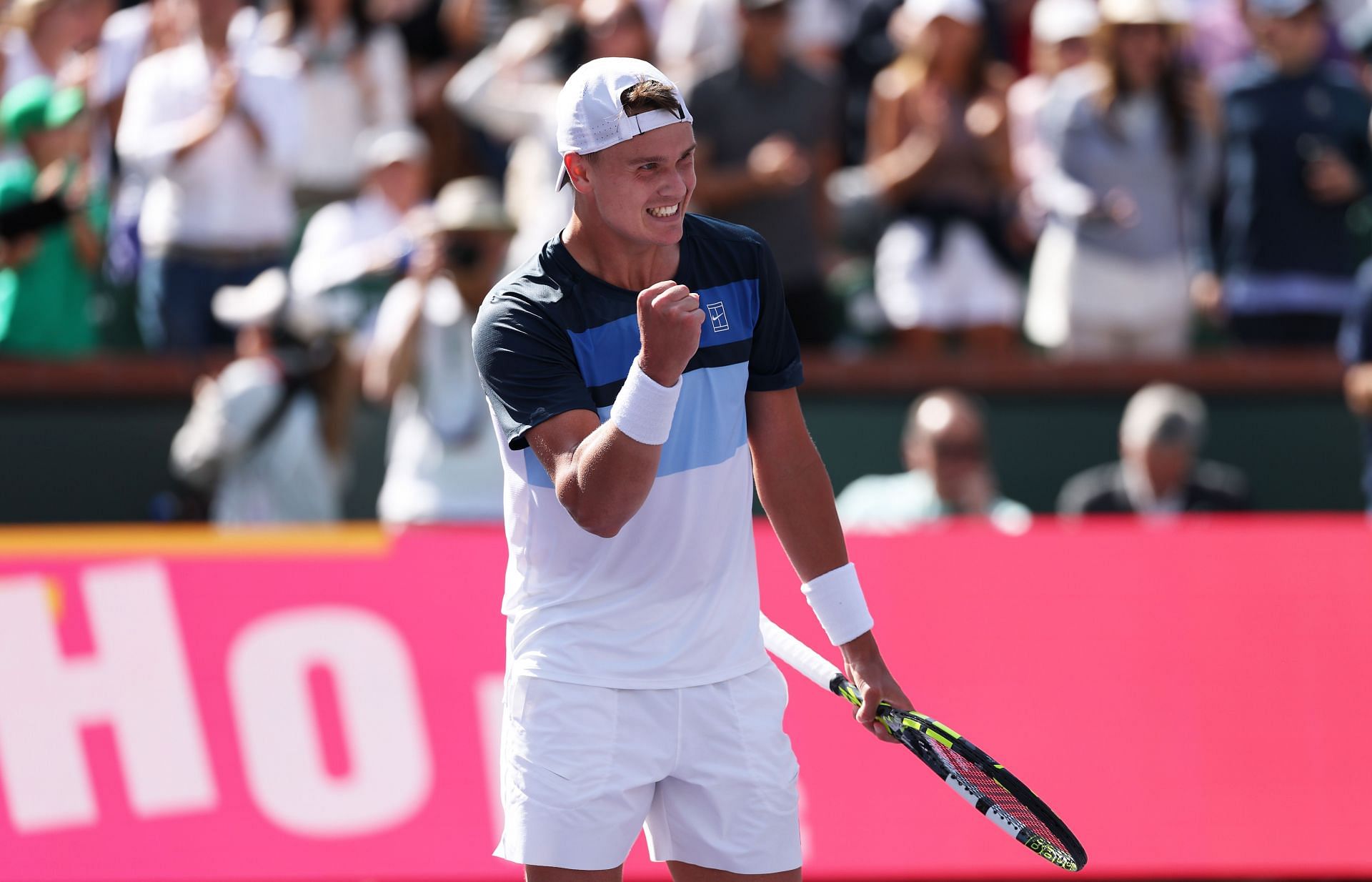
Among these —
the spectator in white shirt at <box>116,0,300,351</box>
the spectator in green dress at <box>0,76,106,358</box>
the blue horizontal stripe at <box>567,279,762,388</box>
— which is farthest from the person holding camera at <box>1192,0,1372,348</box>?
the blue horizontal stripe at <box>567,279,762,388</box>

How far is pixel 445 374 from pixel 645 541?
4.15 m

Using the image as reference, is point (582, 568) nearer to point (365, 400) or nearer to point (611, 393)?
point (611, 393)

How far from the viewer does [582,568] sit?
11.7 ft

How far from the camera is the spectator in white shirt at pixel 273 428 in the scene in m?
8.10

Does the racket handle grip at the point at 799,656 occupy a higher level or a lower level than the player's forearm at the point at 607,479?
lower

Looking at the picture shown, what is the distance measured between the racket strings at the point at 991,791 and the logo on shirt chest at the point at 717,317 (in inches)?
36.0

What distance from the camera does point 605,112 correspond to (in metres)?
3.36

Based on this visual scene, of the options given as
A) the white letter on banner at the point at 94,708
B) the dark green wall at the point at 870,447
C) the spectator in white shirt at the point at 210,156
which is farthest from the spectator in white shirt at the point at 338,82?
the white letter on banner at the point at 94,708

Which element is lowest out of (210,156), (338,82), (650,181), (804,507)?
(804,507)

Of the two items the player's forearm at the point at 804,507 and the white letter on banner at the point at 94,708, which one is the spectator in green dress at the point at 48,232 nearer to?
the white letter on banner at the point at 94,708

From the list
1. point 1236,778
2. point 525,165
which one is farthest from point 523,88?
point 1236,778

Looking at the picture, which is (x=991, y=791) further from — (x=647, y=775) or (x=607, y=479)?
(x=607, y=479)

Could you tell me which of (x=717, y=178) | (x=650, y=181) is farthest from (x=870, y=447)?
(x=650, y=181)

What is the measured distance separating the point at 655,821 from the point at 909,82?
592 centimetres
